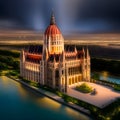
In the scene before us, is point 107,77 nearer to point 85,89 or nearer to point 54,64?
point 85,89

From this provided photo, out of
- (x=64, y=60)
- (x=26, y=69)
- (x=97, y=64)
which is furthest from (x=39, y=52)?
(x=97, y=64)

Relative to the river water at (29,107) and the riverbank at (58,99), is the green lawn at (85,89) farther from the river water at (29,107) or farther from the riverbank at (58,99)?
the river water at (29,107)

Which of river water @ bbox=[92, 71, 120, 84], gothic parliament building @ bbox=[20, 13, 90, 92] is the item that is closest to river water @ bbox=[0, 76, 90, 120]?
gothic parliament building @ bbox=[20, 13, 90, 92]

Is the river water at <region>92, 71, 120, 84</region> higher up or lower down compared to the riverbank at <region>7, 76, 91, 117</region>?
higher up

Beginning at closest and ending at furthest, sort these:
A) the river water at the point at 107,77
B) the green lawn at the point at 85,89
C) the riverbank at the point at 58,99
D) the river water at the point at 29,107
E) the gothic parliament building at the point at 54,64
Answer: the river water at the point at 29,107
the riverbank at the point at 58,99
the green lawn at the point at 85,89
the gothic parliament building at the point at 54,64
the river water at the point at 107,77

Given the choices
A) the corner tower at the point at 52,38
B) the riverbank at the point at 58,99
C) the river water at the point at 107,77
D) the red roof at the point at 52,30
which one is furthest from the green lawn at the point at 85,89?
the red roof at the point at 52,30

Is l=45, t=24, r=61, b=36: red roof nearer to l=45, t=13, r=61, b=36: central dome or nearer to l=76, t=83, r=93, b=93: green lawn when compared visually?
l=45, t=13, r=61, b=36: central dome

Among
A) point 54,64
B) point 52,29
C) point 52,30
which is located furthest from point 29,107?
point 52,29
